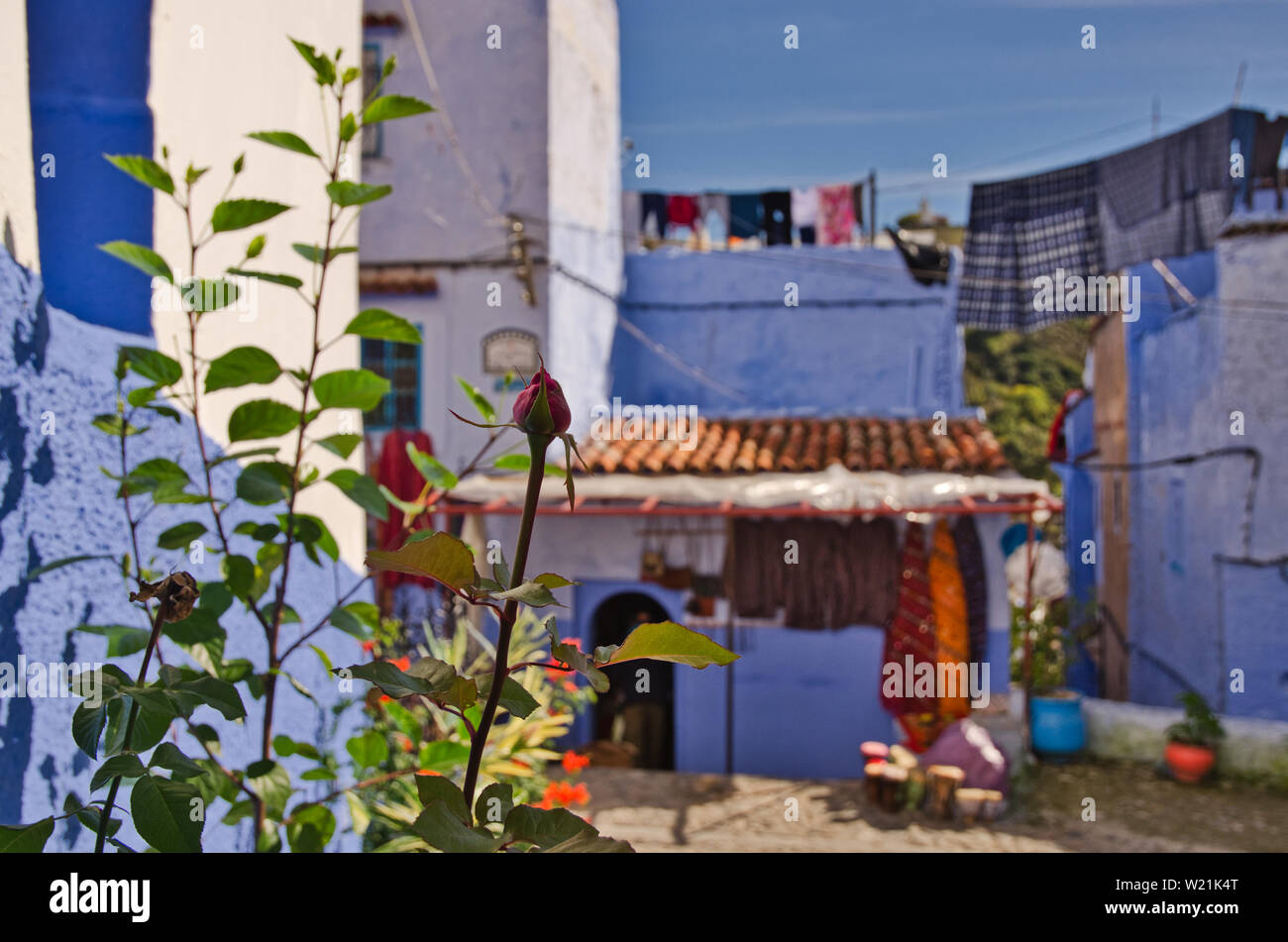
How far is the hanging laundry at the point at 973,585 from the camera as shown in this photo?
32.1ft

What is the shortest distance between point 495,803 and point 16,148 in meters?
1.75

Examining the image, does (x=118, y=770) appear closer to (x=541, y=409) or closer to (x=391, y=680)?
(x=391, y=680)

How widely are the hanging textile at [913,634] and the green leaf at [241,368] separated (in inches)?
339

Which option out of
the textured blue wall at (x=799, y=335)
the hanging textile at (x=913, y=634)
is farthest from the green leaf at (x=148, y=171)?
the textured blue wall at (x=799, y=335)

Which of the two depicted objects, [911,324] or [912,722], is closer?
[912,722]

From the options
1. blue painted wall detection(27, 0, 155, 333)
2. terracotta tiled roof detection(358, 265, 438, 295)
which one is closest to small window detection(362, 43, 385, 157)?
terracotta tiled roof detection(358, 265, 438, 295)

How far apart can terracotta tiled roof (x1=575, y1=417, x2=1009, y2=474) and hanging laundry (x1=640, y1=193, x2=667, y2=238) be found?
3.23 meters

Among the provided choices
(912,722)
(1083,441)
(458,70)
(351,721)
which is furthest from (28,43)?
(1083,441)

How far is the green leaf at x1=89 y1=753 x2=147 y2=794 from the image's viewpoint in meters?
1.23

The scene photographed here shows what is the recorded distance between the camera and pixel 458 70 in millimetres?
11508

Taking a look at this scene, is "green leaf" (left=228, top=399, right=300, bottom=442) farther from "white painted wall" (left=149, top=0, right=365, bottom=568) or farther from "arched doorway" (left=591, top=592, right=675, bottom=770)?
"arched doorway" (left=591, top=592, right=675, bottom=770)

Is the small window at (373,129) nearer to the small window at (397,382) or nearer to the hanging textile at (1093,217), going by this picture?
the small window at (397,382)
